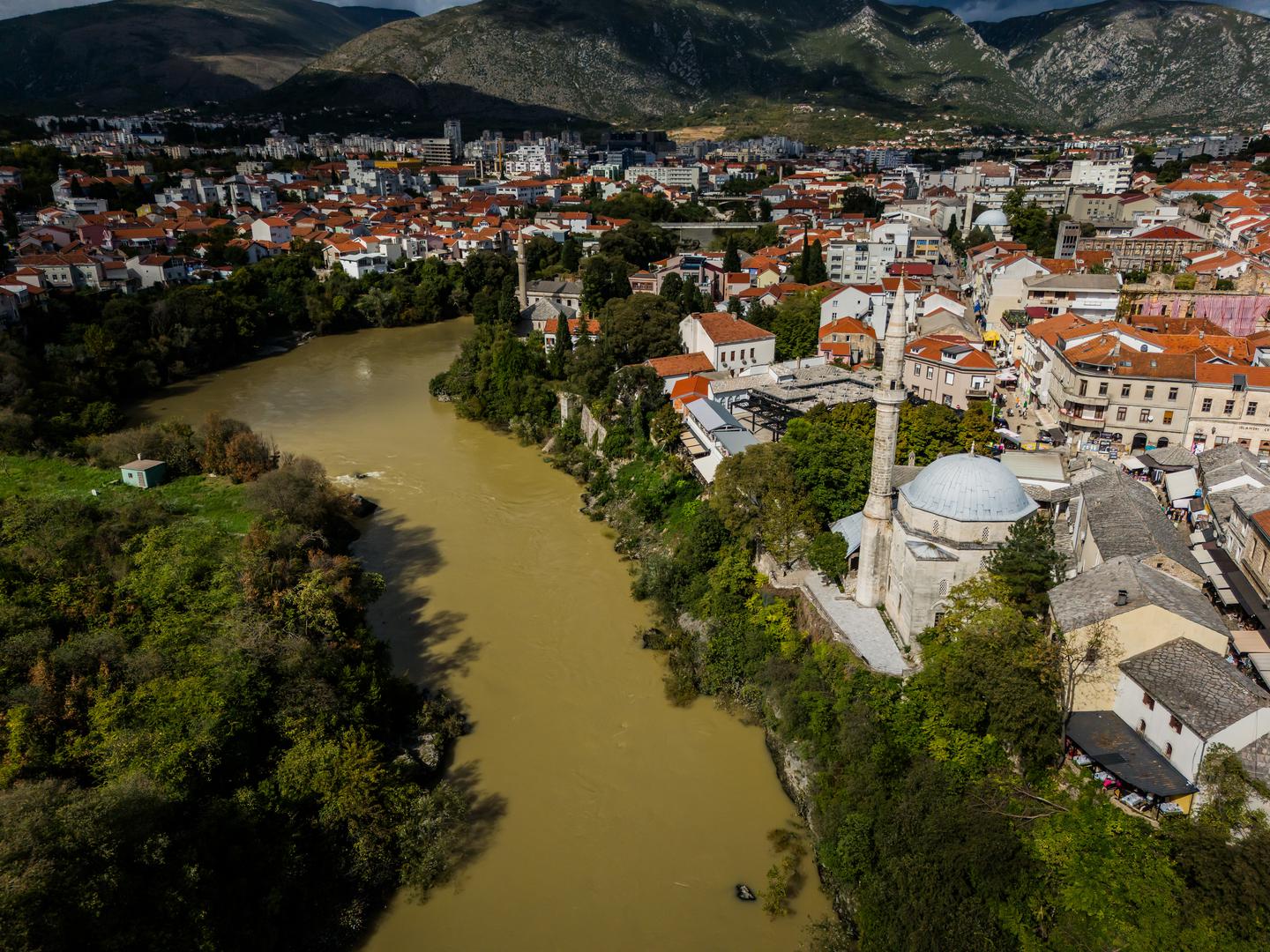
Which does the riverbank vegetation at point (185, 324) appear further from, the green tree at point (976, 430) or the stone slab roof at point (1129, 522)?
the stone slab roof at point (1129, 522)

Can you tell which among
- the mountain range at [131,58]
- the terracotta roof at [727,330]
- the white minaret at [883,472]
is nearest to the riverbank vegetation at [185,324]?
the terracotta roof at [727,330]

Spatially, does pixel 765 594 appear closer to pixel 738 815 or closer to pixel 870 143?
pixel 738 815

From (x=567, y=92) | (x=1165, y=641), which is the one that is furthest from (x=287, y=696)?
(x=567, y=92)

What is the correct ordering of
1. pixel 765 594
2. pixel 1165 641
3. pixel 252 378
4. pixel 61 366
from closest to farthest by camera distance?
pixel 1165 641 → pixel 765 594 → pixel 61 366 → pixel 252 378

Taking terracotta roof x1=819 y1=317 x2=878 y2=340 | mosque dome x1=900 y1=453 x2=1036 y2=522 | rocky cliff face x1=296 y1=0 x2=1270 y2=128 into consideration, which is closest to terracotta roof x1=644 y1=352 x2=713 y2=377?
terracotta roof x1=819 y1=317 x2=878 y2=340

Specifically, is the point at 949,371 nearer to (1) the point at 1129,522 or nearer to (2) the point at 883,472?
(1) the point at 1129,522

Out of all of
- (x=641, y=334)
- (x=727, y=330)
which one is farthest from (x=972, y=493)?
(x=641, y=334)
